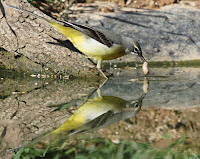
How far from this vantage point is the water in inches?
89.7

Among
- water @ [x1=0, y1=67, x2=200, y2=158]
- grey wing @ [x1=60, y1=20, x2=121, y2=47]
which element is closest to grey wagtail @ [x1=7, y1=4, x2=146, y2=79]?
grey wing @ [x1=60, y1=20, x2=121, y2=47]

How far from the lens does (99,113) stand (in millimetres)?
3213

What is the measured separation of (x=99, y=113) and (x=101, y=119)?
232mm

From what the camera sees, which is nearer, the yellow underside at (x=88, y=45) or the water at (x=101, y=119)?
the water at (x=101, y=119)

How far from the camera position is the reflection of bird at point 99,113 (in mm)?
2759

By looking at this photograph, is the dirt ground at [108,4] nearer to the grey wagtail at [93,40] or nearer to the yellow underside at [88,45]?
the grey wagtail at [93,40]

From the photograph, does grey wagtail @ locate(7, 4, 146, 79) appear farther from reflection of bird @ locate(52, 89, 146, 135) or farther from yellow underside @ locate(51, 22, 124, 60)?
reflection of bird @ locate(52, 89, 146, 135)

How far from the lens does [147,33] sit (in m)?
8.30

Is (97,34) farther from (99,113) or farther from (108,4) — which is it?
(108,4)

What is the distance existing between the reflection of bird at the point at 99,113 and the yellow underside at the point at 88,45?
4.76 feet

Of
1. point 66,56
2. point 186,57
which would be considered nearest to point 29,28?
point 66,56

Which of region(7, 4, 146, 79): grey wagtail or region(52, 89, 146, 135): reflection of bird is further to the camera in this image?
region(7, 4, 146, 79): grey wagtail

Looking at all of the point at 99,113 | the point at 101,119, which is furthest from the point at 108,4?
the point at 101,119

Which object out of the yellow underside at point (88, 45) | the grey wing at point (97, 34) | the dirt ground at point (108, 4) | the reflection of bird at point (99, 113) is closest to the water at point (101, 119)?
the reflection of bird at point (99, 113)
